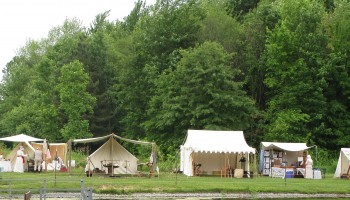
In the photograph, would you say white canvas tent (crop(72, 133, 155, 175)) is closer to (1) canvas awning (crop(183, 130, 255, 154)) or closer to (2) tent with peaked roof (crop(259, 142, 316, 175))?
(1) canvas awning (crop(183, 130, 255, 154))

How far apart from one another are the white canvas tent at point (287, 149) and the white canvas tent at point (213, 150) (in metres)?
1.97

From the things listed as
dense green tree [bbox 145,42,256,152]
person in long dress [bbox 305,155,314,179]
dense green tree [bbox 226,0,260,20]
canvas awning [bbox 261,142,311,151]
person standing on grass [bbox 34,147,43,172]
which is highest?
dense green tree [bbox 226,0,260,20]

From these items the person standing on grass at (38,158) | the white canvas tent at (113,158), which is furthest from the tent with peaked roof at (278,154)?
the person standing on grass at (38,158)

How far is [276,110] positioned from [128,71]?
17.7m

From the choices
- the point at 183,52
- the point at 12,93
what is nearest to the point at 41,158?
the point at 183,52

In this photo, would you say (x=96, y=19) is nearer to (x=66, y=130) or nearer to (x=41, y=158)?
(x=66, y=130)

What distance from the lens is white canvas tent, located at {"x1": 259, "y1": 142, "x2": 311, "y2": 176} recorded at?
4531cm

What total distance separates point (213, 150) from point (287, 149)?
20.7 ft

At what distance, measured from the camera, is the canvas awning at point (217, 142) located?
1649 inches

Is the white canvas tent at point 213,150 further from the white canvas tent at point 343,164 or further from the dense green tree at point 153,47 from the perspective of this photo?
the dense green tree at point 153,47

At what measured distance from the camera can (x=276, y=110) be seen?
207 ft

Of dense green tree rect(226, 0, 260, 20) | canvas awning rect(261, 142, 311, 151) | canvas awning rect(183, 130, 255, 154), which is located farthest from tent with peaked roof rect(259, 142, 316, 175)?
dense green tree rect(226, 0, 260, 20)

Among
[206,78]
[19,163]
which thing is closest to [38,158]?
[19,163]

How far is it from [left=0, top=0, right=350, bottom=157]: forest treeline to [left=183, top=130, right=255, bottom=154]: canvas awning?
11057mm
